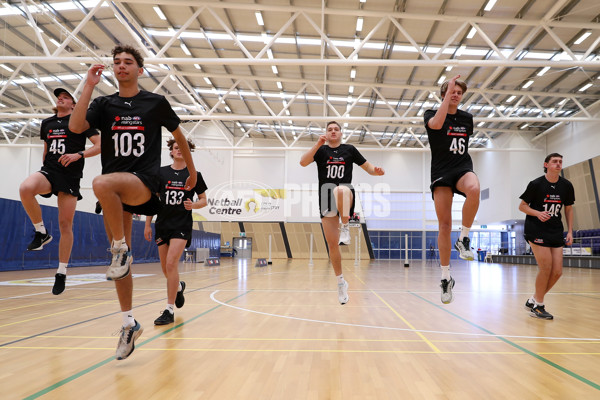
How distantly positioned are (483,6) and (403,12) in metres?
2.77

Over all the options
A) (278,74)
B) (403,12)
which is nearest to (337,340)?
(403,12)

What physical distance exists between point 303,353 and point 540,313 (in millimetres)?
3514

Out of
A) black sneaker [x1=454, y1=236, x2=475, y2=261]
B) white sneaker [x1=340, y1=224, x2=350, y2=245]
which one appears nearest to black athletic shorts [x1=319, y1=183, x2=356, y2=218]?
white sneaker [x1=340, y1=224, x2=350, y2=245]

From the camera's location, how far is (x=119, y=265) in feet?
10.0

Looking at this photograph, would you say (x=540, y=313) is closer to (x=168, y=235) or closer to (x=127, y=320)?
(x=168, y=235)

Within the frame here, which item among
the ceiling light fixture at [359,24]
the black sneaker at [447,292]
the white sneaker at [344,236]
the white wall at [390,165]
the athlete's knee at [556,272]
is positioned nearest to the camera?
the black sneaker at [447,292]

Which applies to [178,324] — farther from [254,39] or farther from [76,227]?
[254,39]

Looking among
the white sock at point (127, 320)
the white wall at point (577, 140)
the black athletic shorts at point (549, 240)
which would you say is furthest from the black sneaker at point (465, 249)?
the white wall at point (577, 140)

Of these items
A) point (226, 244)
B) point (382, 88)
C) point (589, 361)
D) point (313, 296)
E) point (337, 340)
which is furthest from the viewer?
point (226, 244)

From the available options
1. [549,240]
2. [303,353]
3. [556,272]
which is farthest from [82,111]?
[556,272]

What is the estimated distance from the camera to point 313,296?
8227mm

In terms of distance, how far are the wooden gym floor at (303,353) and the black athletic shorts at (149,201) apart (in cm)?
111

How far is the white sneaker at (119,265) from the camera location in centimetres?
302

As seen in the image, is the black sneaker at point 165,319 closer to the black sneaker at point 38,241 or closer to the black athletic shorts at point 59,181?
the black sneaker at point 38,241
